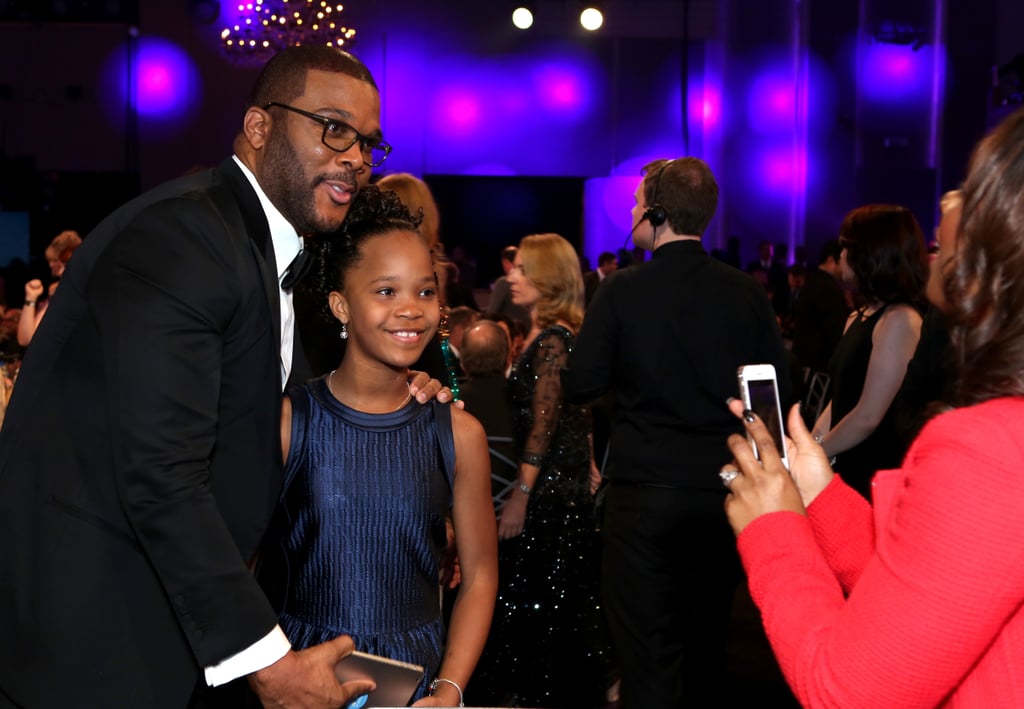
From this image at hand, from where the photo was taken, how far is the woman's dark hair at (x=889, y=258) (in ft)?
11.5

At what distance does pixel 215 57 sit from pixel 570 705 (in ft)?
35.5

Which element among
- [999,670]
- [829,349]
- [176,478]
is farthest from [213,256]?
[829,349]

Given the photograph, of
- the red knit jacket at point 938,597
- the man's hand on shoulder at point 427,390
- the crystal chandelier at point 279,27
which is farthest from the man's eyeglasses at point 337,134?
the crystal chandelier at point 279,27

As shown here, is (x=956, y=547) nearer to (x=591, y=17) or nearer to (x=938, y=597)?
(x=938, y=597)

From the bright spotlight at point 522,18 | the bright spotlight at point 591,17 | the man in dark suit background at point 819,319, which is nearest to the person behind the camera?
the man in dark suit background at point 819,319

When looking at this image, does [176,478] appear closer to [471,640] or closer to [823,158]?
[471,640]

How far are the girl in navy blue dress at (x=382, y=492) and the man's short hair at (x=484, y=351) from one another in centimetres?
176

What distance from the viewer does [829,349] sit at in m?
7.00

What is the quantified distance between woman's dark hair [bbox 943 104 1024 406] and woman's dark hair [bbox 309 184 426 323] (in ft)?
3.83

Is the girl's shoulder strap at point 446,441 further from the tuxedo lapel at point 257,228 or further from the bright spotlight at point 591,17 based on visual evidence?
the bright spotlight at point 591,17

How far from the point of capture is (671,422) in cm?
324

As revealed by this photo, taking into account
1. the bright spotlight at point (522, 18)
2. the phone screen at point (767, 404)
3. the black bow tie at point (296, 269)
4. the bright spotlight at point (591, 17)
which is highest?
the bright spotlight at point (522, 18)

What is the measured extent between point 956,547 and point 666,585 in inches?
89.7

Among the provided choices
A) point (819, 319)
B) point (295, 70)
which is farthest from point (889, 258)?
point (819, 319)
